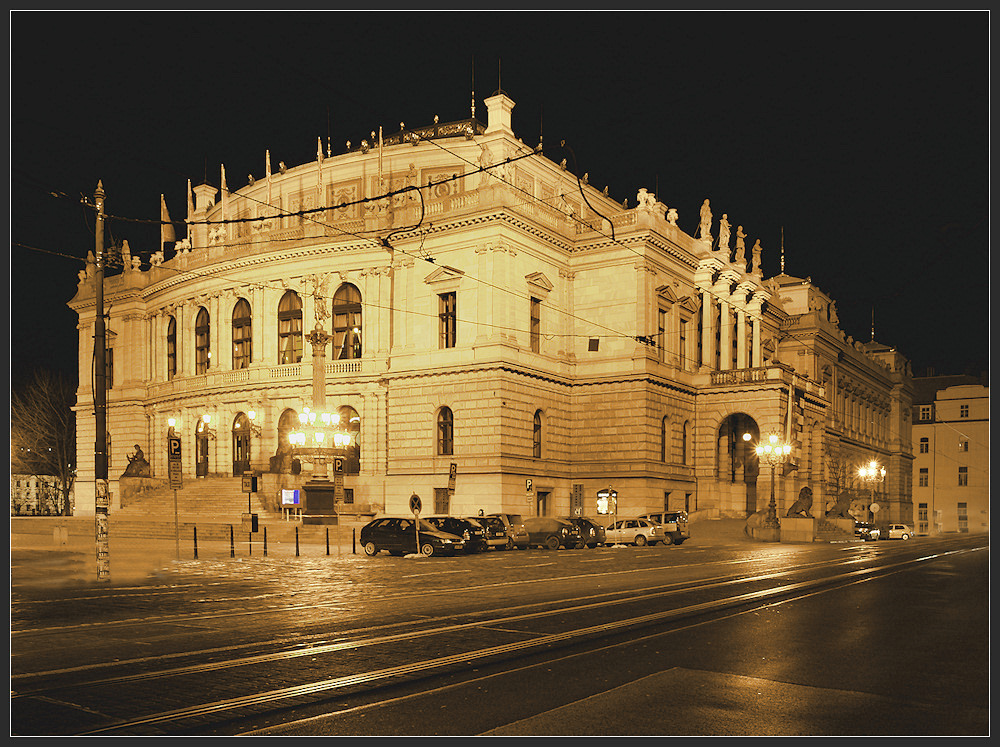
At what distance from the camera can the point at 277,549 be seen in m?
35.3

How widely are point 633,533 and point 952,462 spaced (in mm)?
73307

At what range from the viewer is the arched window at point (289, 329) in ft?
185

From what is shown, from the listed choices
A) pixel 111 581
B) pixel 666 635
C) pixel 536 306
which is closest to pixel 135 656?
pixel 666 635

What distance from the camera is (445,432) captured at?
1957 inches

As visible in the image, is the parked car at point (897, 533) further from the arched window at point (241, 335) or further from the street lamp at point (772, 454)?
the arched window at point (241, 335)

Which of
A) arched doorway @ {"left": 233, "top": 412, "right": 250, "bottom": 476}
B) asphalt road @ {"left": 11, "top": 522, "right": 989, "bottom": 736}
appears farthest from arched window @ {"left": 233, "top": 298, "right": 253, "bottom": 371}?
asphalt road @ {"left": 11, "top": 522, "right": 989, "bottom": 736}

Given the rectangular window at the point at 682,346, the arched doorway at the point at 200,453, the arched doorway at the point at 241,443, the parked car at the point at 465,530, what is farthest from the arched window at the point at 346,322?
the parked car at the point at 465,530

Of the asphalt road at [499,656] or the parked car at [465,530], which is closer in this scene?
the asphalt road at [499,656]

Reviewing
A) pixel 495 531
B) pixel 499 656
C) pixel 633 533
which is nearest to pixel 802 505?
pixel 633 533

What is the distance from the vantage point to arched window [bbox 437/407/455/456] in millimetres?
49469

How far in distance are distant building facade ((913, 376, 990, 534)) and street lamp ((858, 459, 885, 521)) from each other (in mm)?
12475

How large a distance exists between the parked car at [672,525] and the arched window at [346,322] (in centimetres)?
1993

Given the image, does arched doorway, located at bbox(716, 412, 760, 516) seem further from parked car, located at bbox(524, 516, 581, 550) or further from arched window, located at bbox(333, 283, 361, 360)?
arched window, located at bbox(333, 283, 361, 360)

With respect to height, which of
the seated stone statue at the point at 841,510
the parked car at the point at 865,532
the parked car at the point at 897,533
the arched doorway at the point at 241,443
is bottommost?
the parked car at the point at 897,533
